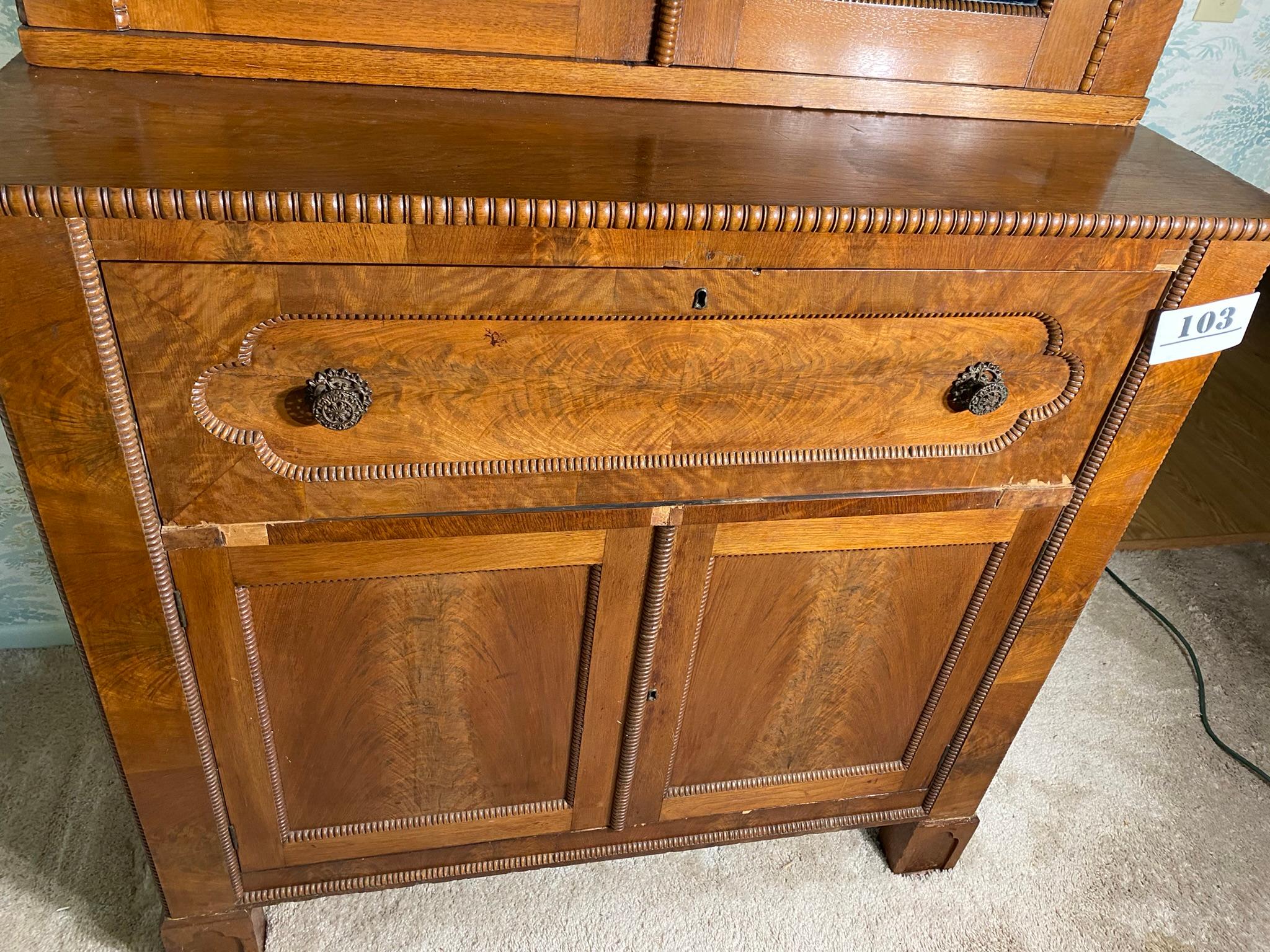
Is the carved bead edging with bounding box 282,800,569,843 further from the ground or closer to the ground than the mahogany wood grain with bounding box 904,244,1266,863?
closer to the ground

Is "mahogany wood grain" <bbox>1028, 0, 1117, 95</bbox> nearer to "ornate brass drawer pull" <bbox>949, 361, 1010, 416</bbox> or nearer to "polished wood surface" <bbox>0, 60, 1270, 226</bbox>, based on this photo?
"polished wood surface" <bbox>0, 60, 1270, 226</bbox>

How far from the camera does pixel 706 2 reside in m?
0.90

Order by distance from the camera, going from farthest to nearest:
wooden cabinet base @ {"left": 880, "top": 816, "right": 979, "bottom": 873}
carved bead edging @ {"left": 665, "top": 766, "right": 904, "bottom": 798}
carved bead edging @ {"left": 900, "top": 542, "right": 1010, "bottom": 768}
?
wooden cabinet base @ {"left": 880, "top": 816, "right": 979, "bottom": 873} → carved bead edging @ {"left": 665, "top": 766, "right": 904, "bottom": 798} → carved bead edging @ {"left": 900, "top": 542, "right": 1010, "bottom": 768}

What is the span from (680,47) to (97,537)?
696mm

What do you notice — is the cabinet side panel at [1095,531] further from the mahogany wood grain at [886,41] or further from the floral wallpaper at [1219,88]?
the floral wallpaper at [1219,88]

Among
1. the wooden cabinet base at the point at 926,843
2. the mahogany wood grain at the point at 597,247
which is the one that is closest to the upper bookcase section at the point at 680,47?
the mahogany wood grain at the point at 597,247

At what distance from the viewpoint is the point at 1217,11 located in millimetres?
1247

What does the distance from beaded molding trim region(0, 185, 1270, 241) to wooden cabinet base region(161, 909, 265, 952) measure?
2.85 feet

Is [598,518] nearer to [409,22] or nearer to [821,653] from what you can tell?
[821,653]

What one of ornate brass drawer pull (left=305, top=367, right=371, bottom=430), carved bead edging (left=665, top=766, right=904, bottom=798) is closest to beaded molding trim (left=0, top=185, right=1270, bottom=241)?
ornate brass drawer pull (left=305, top=367, right=371, bottom=430)

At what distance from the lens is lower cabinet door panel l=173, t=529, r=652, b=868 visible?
90 centimetres

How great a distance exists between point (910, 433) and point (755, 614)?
0.27m

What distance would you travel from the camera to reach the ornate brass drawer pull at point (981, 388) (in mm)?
865

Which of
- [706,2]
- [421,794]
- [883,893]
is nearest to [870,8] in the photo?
[706,2]
